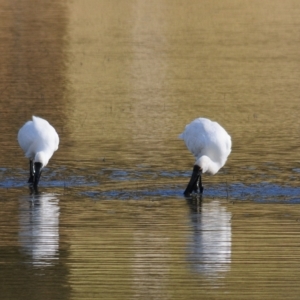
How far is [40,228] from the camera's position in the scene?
13391 millimetres

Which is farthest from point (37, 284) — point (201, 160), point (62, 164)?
point (62, 164)

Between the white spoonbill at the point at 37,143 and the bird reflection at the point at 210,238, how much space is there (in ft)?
8.12

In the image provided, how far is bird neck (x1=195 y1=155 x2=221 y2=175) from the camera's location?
1590cm

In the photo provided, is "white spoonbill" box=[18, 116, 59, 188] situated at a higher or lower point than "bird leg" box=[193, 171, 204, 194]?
higher

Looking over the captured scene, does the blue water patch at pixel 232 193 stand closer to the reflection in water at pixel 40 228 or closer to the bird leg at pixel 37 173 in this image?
the reflection in water at pixel 40 228

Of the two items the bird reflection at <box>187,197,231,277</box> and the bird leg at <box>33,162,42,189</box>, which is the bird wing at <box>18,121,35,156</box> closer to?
the bird leg at <box>33,162,42,189</box>

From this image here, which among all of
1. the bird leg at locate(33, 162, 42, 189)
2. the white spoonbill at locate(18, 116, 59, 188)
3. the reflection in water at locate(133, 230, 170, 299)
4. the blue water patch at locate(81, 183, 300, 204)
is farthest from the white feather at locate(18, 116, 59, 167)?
the reflection in water at locate(133, 230, 170, 299)

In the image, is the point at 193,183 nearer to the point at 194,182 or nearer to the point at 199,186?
the point at 194,182

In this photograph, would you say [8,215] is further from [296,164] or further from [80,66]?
[80,66]

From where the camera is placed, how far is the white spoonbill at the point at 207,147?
52.3 ft

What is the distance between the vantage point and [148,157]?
59.4 ft

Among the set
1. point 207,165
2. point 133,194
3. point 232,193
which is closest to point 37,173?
point 133,194

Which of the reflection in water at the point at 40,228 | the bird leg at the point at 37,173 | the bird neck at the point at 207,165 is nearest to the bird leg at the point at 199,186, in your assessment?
the bird neck at the point at 207,165

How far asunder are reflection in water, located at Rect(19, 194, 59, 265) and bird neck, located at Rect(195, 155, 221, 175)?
6.50 feet
